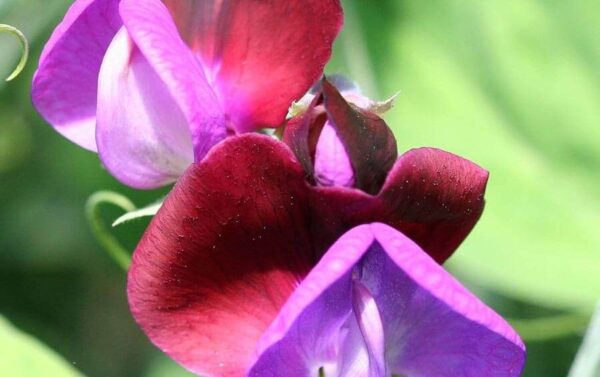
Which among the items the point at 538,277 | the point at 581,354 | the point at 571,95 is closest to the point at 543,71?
the point at 571,95

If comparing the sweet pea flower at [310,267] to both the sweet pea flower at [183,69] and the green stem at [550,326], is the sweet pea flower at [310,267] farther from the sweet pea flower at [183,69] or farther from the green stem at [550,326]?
the green stem at [550,326]

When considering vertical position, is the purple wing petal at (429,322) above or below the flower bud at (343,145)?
below

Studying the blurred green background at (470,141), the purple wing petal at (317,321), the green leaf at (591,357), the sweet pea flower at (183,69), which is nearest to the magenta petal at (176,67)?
the sweet pea flower at (183,69)

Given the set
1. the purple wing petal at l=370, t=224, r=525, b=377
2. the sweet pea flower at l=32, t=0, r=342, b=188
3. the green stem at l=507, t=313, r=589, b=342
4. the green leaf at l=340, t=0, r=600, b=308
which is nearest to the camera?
the purple wing petal at l=370, t=224, r=525, b=377

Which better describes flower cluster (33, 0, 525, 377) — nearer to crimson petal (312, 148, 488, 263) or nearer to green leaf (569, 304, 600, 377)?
crimson petal (312, 148, 488, 263)

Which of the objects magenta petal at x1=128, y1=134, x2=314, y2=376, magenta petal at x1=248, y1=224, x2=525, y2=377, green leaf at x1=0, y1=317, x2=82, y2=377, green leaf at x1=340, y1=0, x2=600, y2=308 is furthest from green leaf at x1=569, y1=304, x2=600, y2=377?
green leaf at x1=340, y1=0, x2=600, y2=308

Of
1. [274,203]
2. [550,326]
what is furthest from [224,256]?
[550,326]
